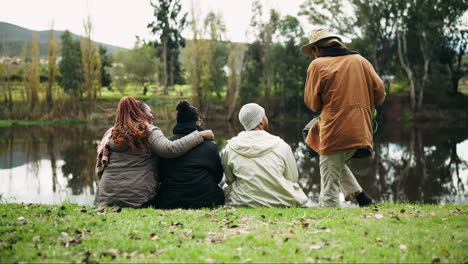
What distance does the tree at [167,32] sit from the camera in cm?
4334

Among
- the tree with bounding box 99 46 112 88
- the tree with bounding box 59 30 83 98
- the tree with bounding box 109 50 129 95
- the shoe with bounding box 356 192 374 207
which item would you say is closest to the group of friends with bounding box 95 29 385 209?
the shoe with bounding box 356 192 374 207

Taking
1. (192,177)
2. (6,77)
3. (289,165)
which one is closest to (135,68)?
(6,77)

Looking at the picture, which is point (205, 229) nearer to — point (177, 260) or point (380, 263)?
point (177, 260)

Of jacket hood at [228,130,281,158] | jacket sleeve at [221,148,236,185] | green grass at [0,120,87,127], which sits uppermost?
jacket hood at [228,130,281,158]

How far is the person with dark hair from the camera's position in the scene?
4844 mm

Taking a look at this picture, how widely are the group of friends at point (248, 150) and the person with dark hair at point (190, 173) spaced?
0.01 metres

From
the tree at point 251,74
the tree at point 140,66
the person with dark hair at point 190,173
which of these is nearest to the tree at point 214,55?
the tree at point 251,74

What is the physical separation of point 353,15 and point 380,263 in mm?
31132

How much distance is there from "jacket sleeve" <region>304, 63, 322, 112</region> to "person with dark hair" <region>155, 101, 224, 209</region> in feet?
4.64

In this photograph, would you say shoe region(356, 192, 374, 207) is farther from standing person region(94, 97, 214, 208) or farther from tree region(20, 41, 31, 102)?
tree region(20, 41, 31, 102)

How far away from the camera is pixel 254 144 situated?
A: 483 cm

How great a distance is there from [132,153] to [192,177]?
840mm

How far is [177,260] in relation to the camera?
9.67 ft

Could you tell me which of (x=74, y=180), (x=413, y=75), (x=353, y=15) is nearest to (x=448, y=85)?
(x=413, y=75)
